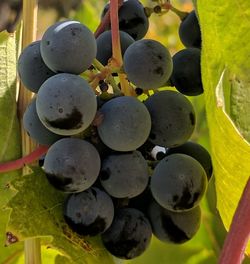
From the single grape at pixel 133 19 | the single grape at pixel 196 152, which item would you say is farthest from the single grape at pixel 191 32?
the single grape at pixel 196 152

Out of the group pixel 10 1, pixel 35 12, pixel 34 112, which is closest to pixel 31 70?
pixel 34 112

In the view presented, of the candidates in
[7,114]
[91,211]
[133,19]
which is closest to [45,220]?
[91,211]

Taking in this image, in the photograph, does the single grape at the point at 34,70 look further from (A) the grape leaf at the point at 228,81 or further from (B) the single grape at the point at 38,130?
(A) the grape leaf at the point at 228,81

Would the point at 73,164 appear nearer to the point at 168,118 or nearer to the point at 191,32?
the point at 168,118

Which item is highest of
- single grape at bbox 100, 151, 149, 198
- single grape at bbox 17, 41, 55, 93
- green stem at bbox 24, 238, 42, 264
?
single grape at bbox 17, 41, 55, 93

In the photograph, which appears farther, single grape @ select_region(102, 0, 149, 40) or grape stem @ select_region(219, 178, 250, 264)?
single grape @ select_region(102, 0, 149, 40)

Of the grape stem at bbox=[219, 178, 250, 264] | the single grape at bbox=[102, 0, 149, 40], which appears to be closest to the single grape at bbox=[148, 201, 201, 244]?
the grape stem at bbox=[219, 178, 250, 264]

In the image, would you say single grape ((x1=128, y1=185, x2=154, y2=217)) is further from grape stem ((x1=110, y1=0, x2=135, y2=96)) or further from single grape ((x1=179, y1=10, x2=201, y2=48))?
single grape ((x1=179, y1=10, x2=201, y2=48))

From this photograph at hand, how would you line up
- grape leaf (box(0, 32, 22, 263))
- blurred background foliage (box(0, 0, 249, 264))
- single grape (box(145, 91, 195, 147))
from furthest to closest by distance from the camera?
blurred background foliage (box(0, 0, 249, 264)), grape leaf (box(0, 32, 22, 263)), single grape (box(145, 91, 195, 147))
